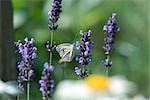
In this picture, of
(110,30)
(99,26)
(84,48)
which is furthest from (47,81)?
(99,26)

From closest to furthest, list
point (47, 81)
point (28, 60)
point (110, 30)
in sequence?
point (47, 81)
point (28, 60)
point (110, 30)

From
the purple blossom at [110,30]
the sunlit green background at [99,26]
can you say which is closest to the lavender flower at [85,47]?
the purple blossom at [110,30]

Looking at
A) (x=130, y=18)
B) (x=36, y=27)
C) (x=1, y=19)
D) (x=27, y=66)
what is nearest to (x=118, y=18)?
(x=130, y=18)

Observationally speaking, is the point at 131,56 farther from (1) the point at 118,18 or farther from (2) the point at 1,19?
(2) the point at 1,19

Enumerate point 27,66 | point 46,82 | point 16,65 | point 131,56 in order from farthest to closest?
point 131,56 → point 16,65 → point 27,66 → point 46,82

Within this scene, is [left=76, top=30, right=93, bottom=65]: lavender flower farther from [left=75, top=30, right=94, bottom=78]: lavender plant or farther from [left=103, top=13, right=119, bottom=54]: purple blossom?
[left=103, top=13, right=119, bottom=54]: purple blossom

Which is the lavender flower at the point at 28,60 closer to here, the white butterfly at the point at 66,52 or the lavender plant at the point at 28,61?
the lavender plant at the point at 28,61

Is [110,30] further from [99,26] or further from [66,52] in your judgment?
[99,26]

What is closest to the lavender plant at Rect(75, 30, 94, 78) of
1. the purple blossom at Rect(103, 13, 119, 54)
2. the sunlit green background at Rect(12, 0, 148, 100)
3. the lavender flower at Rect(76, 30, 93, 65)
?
the lavender flower at Rect(76, 30, 93, 65)
